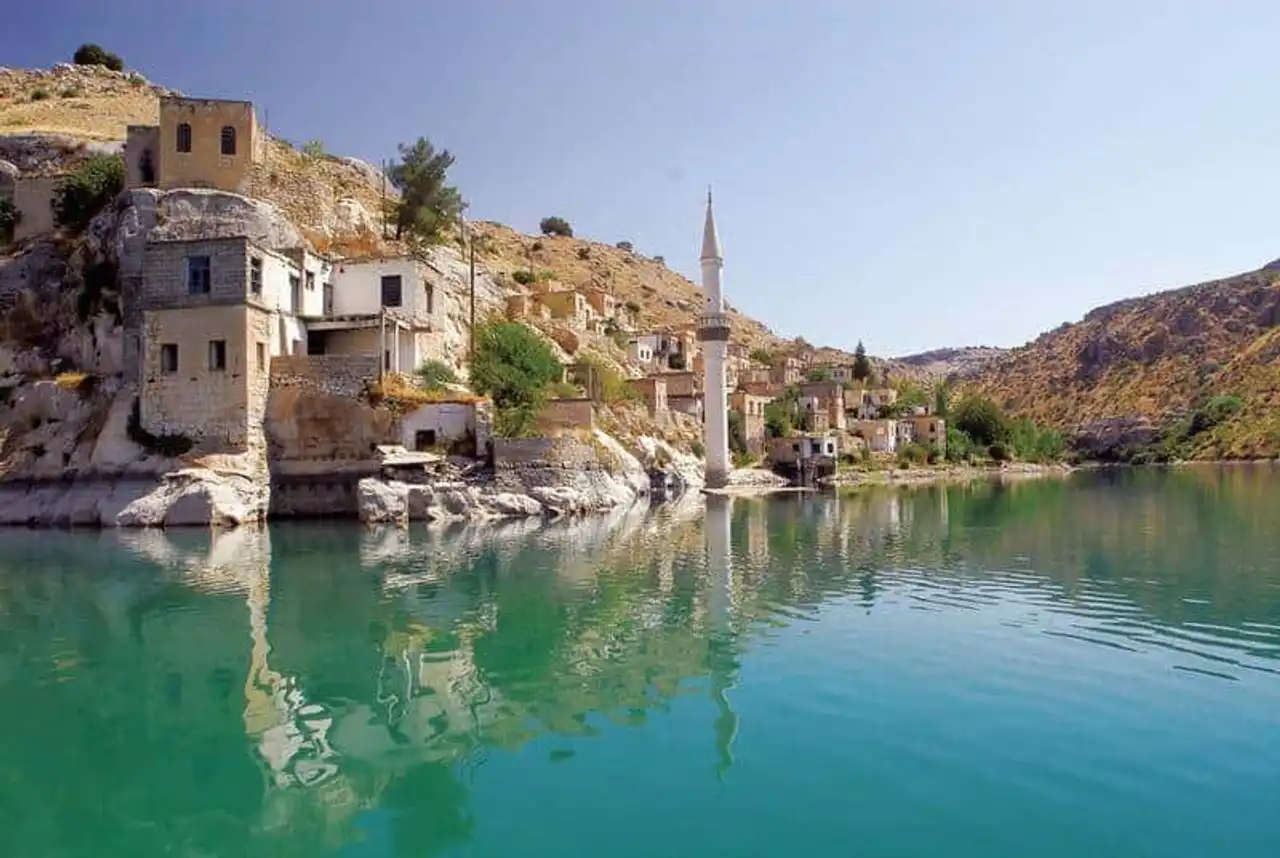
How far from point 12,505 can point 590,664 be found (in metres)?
29.6

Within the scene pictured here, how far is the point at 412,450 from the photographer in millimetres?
34750

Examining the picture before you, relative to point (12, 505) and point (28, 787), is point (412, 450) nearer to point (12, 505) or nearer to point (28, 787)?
point (12, 505)

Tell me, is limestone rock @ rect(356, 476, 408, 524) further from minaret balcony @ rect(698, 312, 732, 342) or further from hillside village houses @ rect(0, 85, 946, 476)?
minaret balcony @ rect(698, 312, 732, 342)

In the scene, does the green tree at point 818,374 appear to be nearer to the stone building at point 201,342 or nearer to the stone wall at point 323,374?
the stone wall at point 323,374

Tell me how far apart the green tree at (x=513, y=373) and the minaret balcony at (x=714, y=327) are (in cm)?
1089

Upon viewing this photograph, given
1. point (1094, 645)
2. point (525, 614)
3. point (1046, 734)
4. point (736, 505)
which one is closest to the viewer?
point (1046, 734)

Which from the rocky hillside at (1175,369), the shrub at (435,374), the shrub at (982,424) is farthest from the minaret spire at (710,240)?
the rocky hillside at (1175,369)

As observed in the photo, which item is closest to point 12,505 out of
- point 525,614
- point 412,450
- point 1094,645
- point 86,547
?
point 86,547

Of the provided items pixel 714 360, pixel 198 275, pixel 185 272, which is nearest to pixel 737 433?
pixel 714 360

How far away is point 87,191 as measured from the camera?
142 ft

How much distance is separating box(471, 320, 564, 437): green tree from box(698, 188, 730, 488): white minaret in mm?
9983

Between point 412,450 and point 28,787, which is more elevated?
point 412,450

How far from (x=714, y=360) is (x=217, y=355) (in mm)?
28564

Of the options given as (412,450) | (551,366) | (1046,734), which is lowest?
(1046,734)
